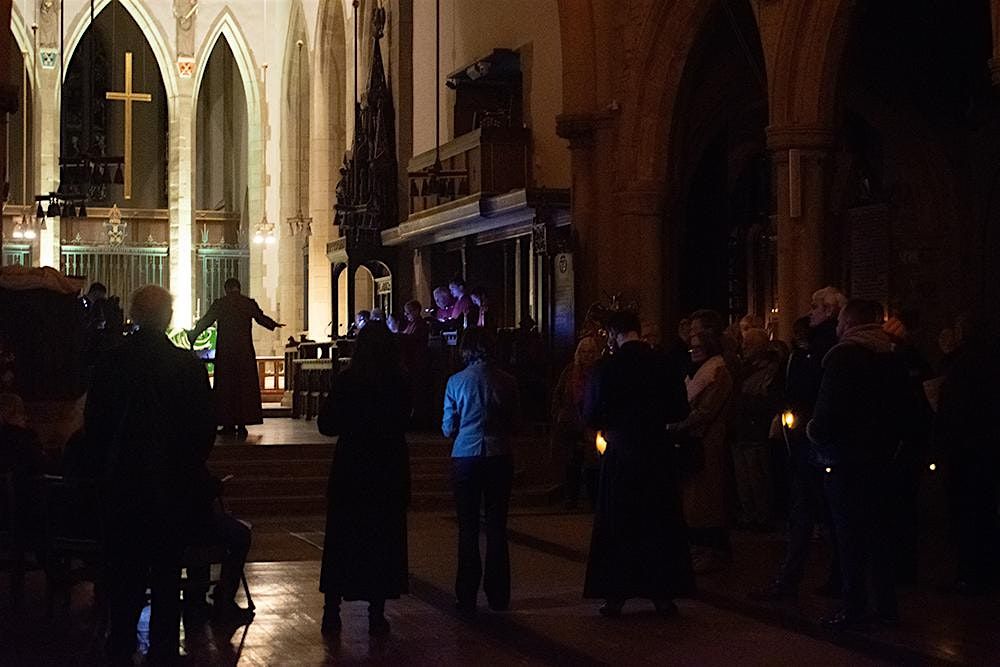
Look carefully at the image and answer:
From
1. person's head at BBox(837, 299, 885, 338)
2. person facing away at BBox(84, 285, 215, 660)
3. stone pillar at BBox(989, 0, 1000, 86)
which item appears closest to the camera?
person facing away at BBox(84, 285, 215, 660)

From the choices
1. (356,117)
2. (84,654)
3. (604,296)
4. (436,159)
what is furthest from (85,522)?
(356,117)

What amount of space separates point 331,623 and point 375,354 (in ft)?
4.05

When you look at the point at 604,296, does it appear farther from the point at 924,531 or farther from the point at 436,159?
the point at 924,531

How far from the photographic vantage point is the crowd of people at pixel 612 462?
600 centimetres

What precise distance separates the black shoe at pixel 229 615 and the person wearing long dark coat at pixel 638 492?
1601 mm

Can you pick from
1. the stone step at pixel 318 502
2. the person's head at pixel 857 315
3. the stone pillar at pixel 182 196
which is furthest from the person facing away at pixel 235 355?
the stone pillar at pixel 182 196

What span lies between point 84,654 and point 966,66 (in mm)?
11243

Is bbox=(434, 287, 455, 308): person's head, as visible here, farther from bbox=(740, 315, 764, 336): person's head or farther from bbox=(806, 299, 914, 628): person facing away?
bbox=(806, 299, 914, 628): person facing away

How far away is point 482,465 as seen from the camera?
7.84m

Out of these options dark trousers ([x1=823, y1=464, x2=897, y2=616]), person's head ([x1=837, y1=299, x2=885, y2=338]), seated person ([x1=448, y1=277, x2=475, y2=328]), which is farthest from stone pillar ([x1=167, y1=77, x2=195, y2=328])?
dark trousers ([x1=823, y1=464, x2=897, y2=616])

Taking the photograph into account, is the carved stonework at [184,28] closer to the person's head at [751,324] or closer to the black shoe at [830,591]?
the person's head at [751,324]

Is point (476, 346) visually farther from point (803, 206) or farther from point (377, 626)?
point (803, 206)

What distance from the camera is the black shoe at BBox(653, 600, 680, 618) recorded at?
25.2 ft

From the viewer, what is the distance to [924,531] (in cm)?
1116
